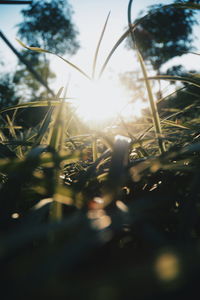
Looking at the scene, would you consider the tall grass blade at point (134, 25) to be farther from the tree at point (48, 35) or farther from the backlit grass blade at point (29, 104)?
the tree at point (48, 35)

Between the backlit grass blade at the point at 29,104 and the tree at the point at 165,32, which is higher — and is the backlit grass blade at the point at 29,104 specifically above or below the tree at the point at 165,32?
below

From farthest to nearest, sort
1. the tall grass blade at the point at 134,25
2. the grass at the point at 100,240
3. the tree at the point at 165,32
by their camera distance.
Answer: the tree at the point at 165,32 → the tall grass blade at the point at 134,25 → the grass at the point at 100,240

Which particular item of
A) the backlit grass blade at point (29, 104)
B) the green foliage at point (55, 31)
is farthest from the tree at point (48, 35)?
the backlit grass blade at point (29, 104)

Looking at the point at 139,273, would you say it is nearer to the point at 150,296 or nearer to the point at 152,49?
the point at 150,296

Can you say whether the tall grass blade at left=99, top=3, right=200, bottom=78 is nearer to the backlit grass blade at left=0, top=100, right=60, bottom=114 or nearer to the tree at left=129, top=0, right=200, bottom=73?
the backlit grass blade at left=0, top=100, right=60, bottom=114

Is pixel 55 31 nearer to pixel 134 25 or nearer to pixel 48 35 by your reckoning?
pixel 48 35

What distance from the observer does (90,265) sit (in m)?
0.16

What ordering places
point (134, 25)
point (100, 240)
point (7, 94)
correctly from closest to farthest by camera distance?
point (100, 240) → point (134, 25) → point (7, 94)

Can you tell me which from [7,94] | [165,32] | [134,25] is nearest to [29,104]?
[134,25]

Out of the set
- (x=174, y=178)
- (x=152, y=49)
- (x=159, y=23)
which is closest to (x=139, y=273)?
(x=174, y=178)

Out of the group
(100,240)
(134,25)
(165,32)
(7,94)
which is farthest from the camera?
(165,32)

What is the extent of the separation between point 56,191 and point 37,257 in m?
0.06

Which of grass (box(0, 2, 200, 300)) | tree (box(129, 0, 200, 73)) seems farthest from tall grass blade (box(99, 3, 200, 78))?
tree (box(129, 0, 200, 73))

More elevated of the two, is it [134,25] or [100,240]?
[134,25]
